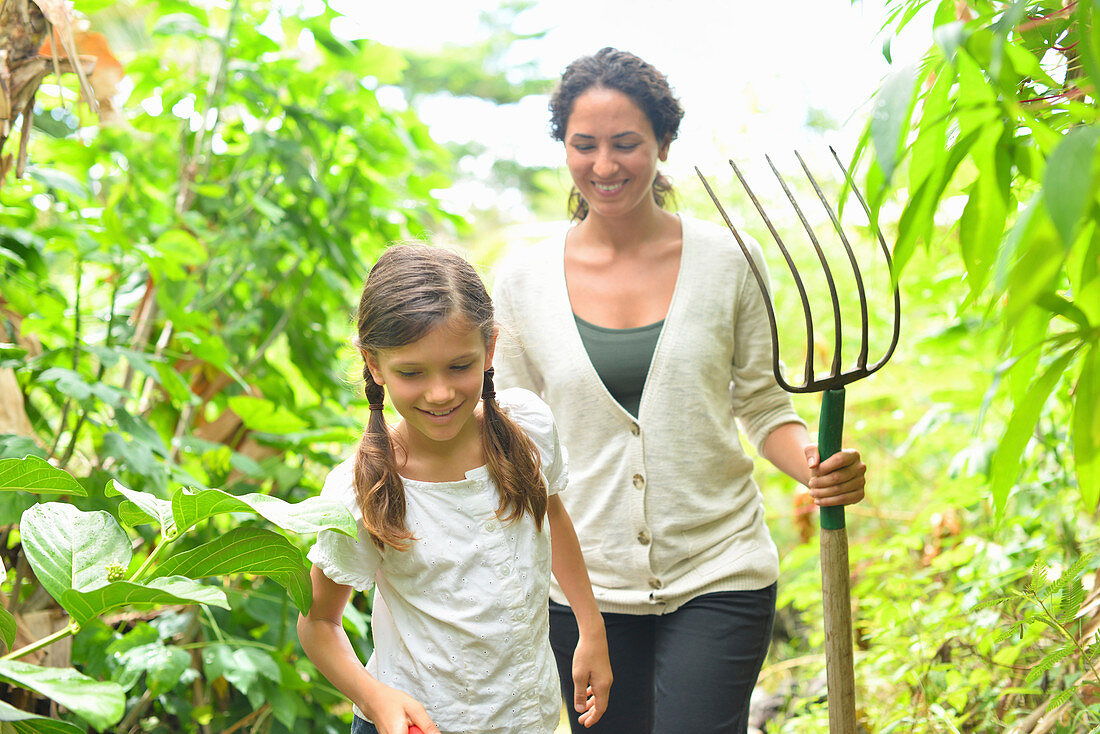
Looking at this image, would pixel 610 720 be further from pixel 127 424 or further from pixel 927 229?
pixel 927 229

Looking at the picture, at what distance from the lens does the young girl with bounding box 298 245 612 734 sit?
1.13 metres

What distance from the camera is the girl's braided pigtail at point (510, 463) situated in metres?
1.23

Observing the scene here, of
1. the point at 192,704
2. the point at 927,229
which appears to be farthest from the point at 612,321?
the point at 192,704

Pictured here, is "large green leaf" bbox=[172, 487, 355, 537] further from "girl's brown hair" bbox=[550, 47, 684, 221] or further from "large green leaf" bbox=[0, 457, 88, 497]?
"girl's brown hair" bbox=[550, 47, 684, 221]

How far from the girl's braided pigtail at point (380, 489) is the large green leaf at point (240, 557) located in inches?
10.1

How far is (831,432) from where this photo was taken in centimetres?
125

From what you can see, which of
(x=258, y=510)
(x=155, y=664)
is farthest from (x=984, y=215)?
(x=155, y=664)

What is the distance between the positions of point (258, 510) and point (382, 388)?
52 centimetres

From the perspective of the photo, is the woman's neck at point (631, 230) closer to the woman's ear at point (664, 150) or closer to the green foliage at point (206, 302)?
the woman's ear at point (664, 150)

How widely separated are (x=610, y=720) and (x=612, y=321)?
684mm

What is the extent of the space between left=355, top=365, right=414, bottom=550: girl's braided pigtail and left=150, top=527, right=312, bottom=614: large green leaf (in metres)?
0.26

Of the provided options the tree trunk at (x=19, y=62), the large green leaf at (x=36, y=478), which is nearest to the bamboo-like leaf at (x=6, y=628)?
the large green leaf at (x=36, y=478)

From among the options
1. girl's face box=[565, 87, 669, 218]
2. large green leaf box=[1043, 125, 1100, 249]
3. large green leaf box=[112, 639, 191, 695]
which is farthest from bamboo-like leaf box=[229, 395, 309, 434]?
large green leaf box=[1043, 125, 1100, 249]

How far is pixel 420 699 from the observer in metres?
1.18
